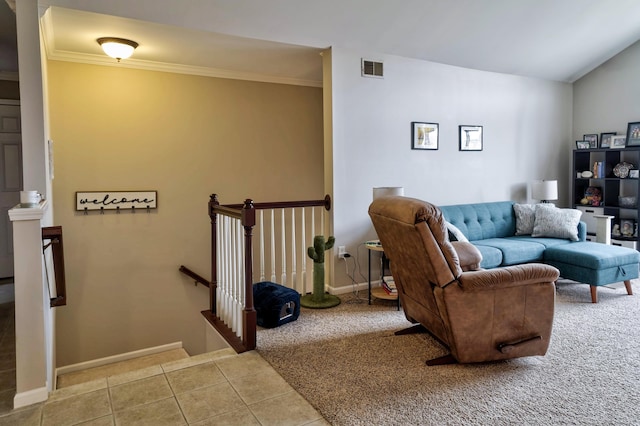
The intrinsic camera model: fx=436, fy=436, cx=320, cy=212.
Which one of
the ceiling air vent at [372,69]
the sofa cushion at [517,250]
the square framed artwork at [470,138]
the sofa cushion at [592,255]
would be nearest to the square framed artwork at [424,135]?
the square framed artwork at [470,138]

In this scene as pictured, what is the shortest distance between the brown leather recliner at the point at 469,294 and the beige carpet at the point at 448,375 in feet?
0.53

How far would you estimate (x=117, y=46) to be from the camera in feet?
12.8

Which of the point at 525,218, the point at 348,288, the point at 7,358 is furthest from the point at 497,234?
the point at 7,358

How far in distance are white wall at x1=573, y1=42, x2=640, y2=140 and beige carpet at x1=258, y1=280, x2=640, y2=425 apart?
125 inches

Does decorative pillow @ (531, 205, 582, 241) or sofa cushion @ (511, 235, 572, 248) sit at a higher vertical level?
decorative pillow @ (531, 205, 582, 241)

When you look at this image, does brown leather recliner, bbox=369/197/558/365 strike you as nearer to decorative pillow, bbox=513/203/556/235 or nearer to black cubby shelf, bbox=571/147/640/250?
decorative pillow, bbox=513/203/556/235

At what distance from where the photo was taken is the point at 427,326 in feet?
9.85

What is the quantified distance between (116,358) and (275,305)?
7.48 ft

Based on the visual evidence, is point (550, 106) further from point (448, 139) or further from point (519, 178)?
point (448, 139)

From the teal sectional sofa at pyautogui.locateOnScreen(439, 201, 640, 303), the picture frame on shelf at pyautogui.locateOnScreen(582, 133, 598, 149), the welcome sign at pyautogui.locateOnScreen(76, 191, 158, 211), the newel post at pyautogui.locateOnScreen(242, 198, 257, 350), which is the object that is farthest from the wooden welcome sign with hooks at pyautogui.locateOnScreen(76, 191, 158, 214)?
the picture frame on shelf at pyautogui.locateOnScreen(582, 133, 598, 149)

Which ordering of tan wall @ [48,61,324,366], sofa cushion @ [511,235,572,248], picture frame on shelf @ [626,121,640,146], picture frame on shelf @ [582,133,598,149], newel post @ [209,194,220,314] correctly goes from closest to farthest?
newel post @ [209,194,220,314] → tan wall @ [48,61,324,366] → sofa cushion @ [511,235,572,248] → picture frame on shelf @ [626,121,640,146] → picture frame on shelf @ [582,133,598,149]

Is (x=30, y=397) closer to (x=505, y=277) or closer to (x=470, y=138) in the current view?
(x=505, y=277)

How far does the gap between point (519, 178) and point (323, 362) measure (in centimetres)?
419

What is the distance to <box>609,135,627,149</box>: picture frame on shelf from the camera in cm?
553
